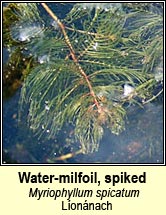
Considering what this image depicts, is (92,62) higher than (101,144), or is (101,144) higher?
(92,62)

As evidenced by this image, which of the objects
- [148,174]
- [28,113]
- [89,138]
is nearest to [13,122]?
[28,113]

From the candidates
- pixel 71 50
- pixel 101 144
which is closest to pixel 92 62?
pixel 71 50

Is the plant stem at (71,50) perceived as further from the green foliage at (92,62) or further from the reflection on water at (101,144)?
the reflection on water at (101,144)

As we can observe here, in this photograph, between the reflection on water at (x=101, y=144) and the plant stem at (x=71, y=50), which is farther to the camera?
the reflection on water at (x=101, y=144)

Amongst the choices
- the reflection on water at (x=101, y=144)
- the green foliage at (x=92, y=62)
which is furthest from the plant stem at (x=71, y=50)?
the reflection on water at (x=101, y=144)

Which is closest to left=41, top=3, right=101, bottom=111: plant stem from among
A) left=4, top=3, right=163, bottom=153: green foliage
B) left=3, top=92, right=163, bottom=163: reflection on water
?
left=4, top=3, right=163, bottom=153: green foliage

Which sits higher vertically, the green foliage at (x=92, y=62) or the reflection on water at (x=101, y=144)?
the green foliage at (x=92, y=62)

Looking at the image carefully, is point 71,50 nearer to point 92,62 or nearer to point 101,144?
point 92,62
